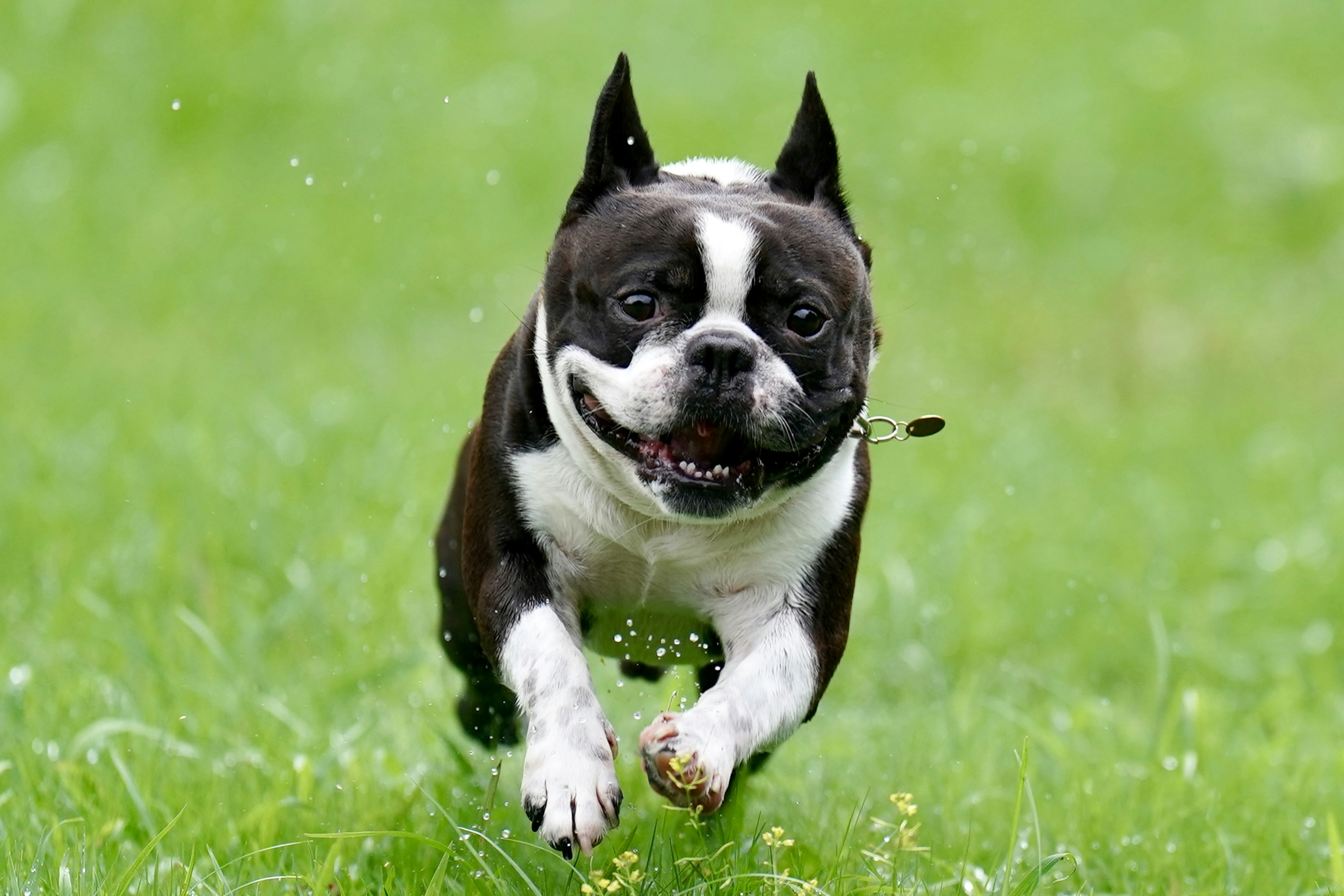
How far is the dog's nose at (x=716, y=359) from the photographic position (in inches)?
130

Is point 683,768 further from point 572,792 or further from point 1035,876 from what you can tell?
point 1035,876

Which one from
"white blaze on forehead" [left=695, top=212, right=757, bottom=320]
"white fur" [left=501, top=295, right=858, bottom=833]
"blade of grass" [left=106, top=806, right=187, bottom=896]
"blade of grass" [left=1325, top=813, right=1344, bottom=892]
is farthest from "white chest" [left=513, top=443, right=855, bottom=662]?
"blade of grass" [left=1325, top=813, right=1344, bottom=892]

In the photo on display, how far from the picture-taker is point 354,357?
932cm

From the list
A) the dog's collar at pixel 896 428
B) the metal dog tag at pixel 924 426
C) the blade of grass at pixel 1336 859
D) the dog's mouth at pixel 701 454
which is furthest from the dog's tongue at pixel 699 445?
the blade of grass at pixel 1336 859

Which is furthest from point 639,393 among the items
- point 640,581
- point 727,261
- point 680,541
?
point 640,581

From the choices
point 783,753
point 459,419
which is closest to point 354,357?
point 459,419

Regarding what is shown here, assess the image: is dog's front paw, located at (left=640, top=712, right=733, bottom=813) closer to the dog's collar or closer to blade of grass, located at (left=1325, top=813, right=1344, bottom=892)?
the dog's collar

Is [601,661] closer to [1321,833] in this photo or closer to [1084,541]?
[1321,833]

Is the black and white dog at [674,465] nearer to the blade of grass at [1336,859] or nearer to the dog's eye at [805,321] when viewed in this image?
the dog's eye at [805,321]

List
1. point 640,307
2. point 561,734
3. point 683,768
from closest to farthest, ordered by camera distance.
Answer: point 683,768
point 561,734
point 640,307

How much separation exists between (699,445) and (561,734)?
0.64 metres

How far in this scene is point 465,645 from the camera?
460 centimetres

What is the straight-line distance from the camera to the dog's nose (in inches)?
130

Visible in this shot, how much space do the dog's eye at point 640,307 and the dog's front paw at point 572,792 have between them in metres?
0.81
